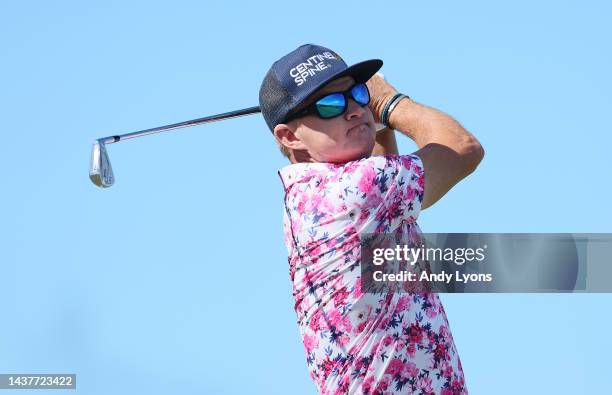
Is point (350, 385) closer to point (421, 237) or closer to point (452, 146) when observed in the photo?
point (421, 237)

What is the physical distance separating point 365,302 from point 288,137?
109cm

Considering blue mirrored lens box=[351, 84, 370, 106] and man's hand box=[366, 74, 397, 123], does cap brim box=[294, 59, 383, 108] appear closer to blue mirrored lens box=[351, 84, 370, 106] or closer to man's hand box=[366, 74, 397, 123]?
blue mirrored lens box=[351, 84, 370, 106]

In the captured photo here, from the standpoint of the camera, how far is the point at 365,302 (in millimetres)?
7043

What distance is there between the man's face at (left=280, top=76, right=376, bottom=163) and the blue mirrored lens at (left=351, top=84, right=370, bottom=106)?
0.09 ft

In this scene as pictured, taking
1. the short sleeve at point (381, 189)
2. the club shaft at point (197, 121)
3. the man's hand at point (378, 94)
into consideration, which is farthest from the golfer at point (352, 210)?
the club shaft at point (197, 121)

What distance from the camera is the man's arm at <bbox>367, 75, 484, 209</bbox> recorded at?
23.6 ft

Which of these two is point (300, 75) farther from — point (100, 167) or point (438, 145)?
point (100, 167)

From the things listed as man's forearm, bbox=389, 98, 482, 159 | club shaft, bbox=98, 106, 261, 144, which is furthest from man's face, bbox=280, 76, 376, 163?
club shaft, bbox=98, 106, 261, 144

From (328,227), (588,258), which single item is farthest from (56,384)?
(328,227)

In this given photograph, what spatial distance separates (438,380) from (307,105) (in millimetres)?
1640

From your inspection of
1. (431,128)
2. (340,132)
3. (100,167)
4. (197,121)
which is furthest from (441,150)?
(100,167)

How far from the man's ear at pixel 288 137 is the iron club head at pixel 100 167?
9.02 ft

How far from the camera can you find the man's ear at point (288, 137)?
7488 millimetres

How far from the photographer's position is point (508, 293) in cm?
843
